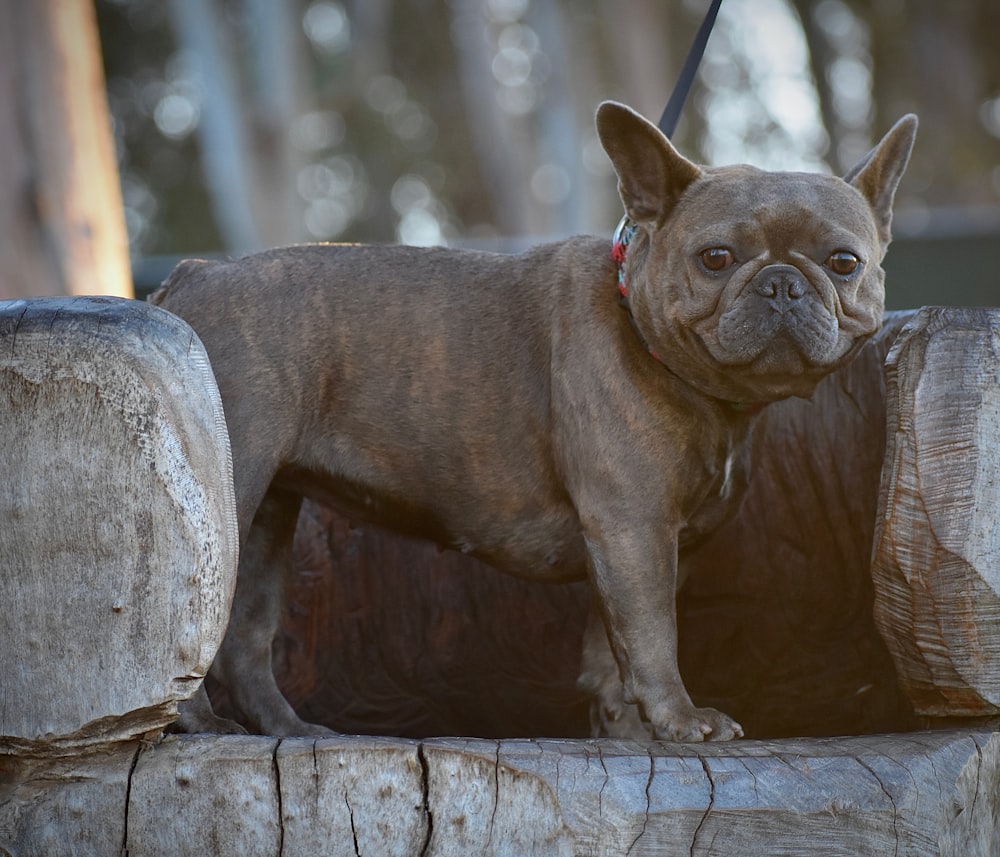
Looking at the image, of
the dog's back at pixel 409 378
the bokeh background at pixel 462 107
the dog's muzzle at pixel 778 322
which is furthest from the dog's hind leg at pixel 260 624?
the bokeh background at pixel 462 107

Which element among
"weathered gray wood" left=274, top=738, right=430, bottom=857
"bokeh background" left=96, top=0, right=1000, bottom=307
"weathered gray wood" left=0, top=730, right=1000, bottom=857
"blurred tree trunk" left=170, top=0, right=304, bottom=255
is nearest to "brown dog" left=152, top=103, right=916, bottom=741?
"weathered gray wood" left=0, top=730, right=1000, bottom=857

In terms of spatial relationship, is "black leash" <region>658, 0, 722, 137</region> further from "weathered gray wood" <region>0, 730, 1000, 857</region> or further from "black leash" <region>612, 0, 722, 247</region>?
"weathered gray wood" <region>0, 730, 1000, 857</region>

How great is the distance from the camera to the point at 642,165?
10.7ft

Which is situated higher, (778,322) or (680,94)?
(680,94)

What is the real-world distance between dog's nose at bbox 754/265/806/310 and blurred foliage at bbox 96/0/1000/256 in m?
13.8

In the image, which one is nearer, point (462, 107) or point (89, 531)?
point (89, 531)

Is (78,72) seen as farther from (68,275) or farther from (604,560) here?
(604,560)

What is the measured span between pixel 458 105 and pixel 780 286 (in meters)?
23.3

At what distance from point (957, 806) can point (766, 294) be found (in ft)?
3.98

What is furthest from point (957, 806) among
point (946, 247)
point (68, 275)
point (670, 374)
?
point (946, 247)

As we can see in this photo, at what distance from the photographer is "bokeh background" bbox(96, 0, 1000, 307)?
1672 cm

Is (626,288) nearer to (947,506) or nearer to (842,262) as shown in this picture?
(842,262)

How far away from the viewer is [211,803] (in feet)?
8.64

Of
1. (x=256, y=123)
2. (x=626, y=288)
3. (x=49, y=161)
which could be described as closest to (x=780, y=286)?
(x=626, y=288)
